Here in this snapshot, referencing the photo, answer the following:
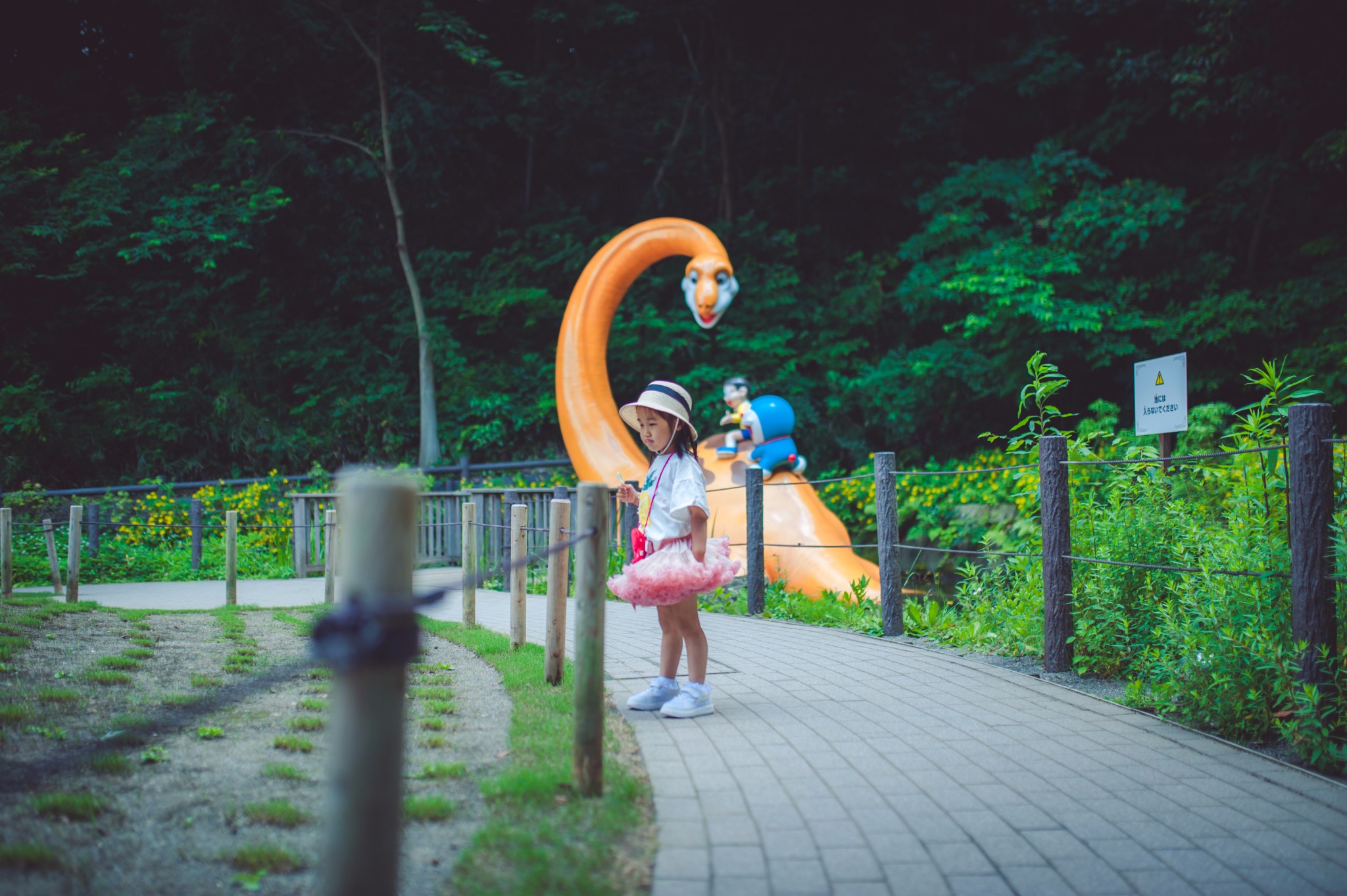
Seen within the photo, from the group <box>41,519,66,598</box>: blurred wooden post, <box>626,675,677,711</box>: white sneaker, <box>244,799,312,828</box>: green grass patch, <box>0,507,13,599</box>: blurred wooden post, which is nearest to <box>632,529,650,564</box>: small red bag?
<box>626,675,677,711</box>: white sneaker

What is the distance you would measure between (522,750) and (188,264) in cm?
1888

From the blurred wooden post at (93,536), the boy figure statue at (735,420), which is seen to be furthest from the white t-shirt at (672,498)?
the blurred wooden post at (93,536)

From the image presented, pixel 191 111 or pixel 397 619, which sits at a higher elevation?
pixel 191 111

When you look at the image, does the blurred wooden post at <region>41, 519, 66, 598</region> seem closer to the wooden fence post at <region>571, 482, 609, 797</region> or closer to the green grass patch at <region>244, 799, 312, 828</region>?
the green grass patch at <region>244, 799, 312, 828</region>

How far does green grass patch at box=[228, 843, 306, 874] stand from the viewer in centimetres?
237

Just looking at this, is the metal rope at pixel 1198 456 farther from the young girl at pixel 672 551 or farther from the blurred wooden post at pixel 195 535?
the blurred wooden post at pixel 195 535

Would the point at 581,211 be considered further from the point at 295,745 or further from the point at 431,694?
the point at 295,745

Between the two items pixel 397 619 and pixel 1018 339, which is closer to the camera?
pixel 397 619

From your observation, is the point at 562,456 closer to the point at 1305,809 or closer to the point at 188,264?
the point at 188,264

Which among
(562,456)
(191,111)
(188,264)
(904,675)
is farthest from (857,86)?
(904,675)

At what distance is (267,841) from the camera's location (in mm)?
2551

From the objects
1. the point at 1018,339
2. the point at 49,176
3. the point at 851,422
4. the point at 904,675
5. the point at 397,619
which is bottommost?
the point at 904,675

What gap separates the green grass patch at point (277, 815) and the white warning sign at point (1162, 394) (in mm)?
5115

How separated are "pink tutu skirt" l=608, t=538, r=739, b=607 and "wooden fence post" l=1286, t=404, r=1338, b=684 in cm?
224
